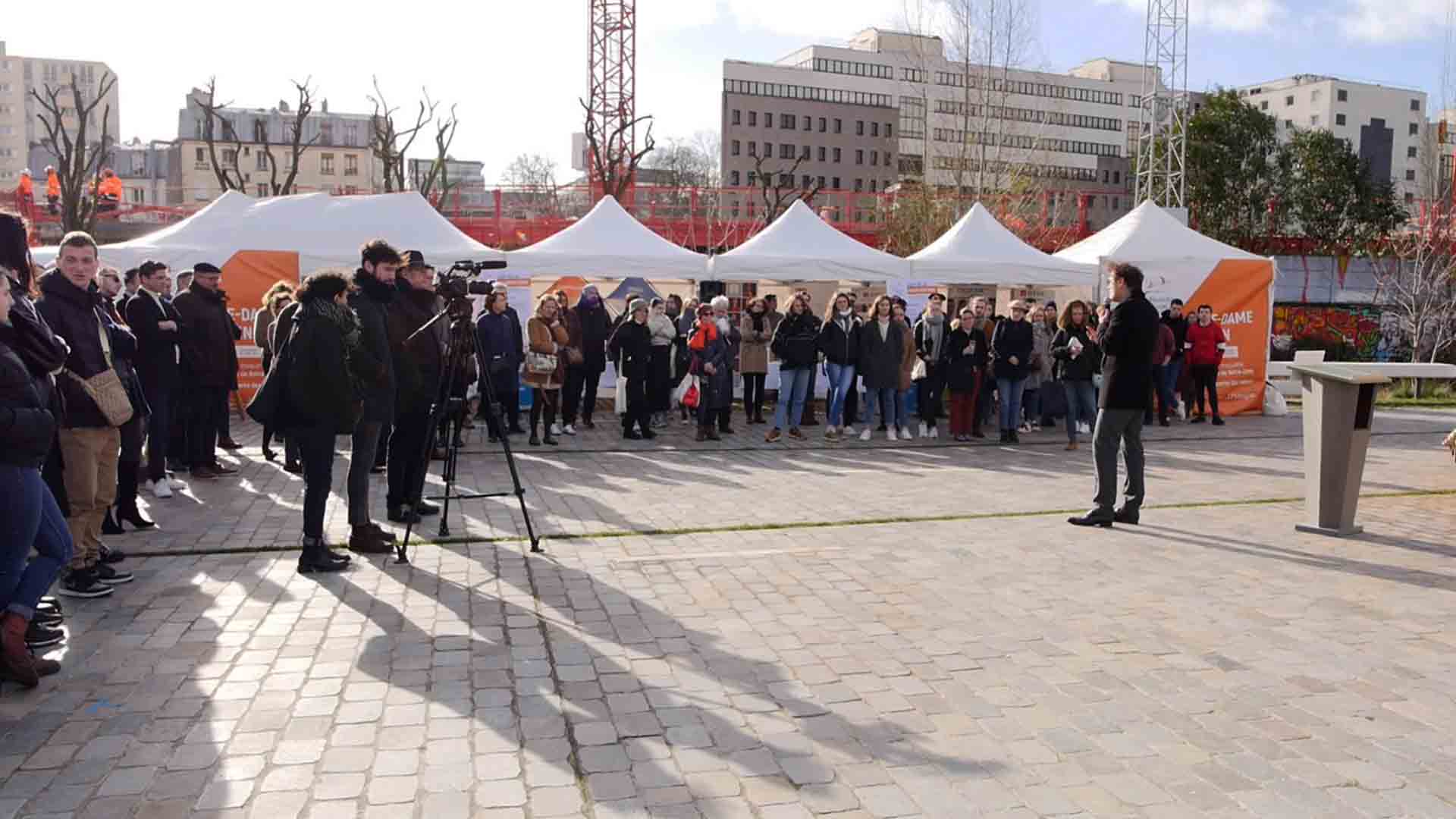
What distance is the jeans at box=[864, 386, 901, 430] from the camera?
13570mm

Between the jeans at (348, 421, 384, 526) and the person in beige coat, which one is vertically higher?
the person in beige coat

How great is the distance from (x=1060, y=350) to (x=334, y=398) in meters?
7.92

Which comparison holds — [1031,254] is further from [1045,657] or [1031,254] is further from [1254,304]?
[1045,657]

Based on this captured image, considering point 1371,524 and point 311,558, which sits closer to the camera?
point 311,558

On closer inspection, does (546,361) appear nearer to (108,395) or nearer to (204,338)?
(204,338)

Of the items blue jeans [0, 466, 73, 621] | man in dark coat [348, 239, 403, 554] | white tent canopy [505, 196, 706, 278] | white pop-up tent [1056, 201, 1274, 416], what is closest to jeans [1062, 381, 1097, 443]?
white pop-up tent [1056, 201, 1274, 416]

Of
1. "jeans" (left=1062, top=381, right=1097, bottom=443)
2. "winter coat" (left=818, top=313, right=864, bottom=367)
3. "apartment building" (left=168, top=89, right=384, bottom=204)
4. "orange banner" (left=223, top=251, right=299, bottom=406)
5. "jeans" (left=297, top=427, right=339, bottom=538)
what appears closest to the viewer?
"jeans" (left=297, top=427, right=339, bottom=538)

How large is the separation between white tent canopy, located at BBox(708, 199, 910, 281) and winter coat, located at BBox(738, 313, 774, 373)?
125cm

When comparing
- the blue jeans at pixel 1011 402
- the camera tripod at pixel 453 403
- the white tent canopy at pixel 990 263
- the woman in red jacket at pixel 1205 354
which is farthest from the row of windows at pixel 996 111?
the camera tripod at pixel 453 403

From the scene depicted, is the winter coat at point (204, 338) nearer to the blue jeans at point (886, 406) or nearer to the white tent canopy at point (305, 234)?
the white tent canopy at point (305, 234)

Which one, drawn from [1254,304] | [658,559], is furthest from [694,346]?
[1254,304]

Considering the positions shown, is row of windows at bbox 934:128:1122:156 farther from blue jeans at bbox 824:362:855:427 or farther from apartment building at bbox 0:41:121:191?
apartment building at bbox 0:41:121:191

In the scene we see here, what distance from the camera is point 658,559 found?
22.8 feet

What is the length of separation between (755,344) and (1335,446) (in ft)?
25.5
